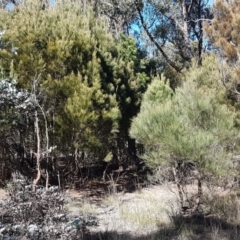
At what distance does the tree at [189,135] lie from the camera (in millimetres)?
5008

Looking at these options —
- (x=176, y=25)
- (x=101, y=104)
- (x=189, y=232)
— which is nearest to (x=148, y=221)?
(x=189, y=232)

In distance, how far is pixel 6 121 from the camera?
5695 millimetres

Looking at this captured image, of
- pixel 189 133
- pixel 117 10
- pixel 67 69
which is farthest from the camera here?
pixel 117 10

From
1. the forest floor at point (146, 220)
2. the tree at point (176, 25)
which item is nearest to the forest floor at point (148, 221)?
the forest floor at point (146, 220)

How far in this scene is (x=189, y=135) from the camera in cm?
512

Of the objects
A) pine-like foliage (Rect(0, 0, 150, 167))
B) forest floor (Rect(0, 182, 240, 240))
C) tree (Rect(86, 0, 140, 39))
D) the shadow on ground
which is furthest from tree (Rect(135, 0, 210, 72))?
the shadow on ground

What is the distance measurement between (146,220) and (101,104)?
3076 millimetres

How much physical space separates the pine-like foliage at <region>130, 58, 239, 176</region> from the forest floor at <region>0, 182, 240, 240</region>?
2.73ft

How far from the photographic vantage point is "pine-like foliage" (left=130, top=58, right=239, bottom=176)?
5.00 m

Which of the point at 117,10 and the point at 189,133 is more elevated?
the point at 117,10

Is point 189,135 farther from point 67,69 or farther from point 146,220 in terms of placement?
point 67,69

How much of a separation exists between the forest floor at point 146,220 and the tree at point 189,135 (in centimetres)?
41

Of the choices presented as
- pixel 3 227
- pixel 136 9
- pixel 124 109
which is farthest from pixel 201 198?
pixel 136 9

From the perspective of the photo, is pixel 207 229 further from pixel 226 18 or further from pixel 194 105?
pixel 226 18
